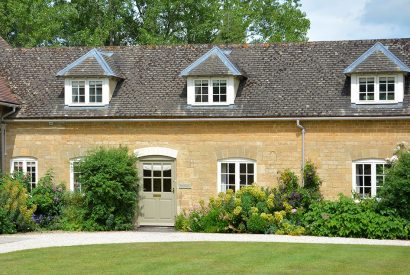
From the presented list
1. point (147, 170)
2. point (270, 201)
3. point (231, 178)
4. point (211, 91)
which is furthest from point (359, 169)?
point (147, 170)

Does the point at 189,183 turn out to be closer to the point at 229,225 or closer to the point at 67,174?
the point at 229,225

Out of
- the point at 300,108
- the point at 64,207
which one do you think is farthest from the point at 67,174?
the point at 300,108

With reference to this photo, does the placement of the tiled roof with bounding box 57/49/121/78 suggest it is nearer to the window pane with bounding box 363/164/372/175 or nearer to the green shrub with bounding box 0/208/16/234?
the green shrub with bounding box 0/208/16/234

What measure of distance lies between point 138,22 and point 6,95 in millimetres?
20295

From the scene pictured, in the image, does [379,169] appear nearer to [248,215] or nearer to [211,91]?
[248,215]

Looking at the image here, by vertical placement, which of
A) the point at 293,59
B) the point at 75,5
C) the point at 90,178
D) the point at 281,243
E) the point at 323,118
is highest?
the point at 75,5

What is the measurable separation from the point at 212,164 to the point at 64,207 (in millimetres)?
5367

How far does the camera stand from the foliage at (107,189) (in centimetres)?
2501

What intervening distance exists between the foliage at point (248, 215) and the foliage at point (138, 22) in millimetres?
18777

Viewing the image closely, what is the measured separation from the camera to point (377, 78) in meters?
25.3

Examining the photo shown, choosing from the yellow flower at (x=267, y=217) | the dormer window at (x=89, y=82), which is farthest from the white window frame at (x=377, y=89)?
the dormer window at (x=89, y=82)

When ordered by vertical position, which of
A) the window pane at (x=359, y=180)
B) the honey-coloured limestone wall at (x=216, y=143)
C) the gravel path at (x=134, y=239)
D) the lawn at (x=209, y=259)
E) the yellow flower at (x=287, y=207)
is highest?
the honey-coloured limestone wall at (x=216, y=143)

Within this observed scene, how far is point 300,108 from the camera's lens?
25562mm

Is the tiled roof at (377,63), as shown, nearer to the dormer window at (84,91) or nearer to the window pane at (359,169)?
the window pane at (359,169)
